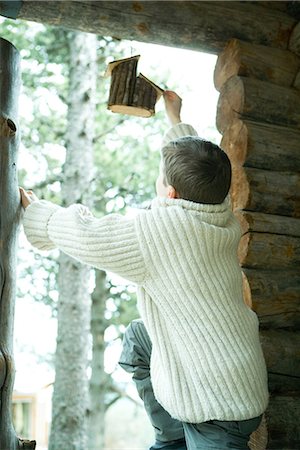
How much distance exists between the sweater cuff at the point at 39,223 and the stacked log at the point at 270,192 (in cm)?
121

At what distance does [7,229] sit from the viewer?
291 cm

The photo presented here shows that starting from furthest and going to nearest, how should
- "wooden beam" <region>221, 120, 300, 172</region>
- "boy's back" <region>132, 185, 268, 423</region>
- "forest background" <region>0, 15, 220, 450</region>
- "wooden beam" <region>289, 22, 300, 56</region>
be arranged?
"forest background" <region>0, 15, 220, 450</region> → "wooden beam" <region>289, 22, 300, 56</region> → "wooden beam" <region>221, 120, 300, 172</region> → "boy's back" <region>132, 185, 268, 423</region>

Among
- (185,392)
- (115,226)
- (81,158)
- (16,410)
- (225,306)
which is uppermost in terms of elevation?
(81,158)

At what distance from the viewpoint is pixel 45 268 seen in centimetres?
889

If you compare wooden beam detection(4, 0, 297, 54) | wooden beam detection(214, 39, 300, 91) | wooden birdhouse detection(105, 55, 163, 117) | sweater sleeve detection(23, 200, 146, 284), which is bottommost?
sweater sleeve detection(23, 200, 146, 284)

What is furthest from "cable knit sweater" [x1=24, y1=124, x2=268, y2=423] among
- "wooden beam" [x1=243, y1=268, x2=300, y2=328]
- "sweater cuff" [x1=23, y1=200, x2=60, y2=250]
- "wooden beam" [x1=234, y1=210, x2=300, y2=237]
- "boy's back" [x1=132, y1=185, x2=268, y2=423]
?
"wooden beam" [x1=234, y1=210, x2=300, y2=237]

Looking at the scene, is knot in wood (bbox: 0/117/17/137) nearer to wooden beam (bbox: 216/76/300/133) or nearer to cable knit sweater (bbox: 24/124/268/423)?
cable knit sweater (bbox: 24/124/268/423)

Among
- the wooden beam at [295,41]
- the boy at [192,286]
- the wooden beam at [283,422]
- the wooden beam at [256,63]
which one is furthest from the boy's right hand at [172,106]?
the wooden beam at [283,422]

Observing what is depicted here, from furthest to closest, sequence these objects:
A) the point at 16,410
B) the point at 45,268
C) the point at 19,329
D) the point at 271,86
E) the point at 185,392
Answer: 1. the point at 19,329
2. the point at 45,268
3. the point at 16,410
4. the point at 271,86
5. the point at 185,392

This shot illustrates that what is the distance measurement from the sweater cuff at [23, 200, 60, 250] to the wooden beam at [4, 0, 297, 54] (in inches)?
50.7

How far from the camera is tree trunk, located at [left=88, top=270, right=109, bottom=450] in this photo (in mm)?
8977

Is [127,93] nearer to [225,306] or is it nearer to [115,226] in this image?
[115,226]

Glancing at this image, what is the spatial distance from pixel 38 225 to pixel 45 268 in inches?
244

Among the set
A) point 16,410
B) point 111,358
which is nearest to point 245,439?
point 16,410
